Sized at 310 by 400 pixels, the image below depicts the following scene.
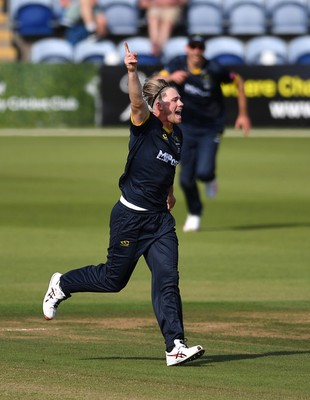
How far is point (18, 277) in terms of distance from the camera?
12211 millimetres

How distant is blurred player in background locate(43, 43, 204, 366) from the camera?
783cm

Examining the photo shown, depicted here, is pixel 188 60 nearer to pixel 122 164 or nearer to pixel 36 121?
pixel 122 164

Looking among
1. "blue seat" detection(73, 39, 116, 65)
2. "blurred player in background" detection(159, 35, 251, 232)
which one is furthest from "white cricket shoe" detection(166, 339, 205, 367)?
"blue seat" detection(73, 39, 116, 65)

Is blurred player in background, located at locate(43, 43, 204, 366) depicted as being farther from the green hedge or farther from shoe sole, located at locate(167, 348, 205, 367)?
the green hedge

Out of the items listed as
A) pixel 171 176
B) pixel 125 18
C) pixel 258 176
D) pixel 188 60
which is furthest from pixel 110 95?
pixel 171 176

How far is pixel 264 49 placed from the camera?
111 feet

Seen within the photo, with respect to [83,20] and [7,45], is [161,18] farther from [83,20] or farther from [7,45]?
[7,45]

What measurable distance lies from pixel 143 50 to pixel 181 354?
25936mm

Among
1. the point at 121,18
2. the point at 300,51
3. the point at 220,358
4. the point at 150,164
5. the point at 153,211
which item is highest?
the point at 150,164

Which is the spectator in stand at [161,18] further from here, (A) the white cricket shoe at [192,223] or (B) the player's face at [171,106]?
(B) the player's face at [171,106]

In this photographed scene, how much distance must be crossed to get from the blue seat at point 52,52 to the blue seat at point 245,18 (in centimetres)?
486

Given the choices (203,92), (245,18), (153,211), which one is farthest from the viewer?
(245,18)

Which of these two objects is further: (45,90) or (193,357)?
(45,90)

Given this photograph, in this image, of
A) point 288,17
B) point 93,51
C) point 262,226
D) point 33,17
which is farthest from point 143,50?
point 262,226
